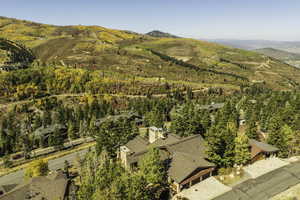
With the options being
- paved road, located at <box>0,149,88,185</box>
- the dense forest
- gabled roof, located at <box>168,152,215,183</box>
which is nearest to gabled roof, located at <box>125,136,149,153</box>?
the dense forest

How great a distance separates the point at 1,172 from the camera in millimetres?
67000

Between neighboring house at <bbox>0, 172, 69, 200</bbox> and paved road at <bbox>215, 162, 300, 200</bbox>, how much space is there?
3193 cm

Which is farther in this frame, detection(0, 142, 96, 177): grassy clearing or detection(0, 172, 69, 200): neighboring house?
detection(0, 142, 96, 177): grassy clearing

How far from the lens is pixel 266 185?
4394cm

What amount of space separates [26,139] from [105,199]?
6673cm

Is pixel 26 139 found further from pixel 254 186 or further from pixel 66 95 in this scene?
pixel 254 186

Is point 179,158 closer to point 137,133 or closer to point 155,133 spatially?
point 155,133

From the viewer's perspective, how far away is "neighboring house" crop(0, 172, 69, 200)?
41875mm

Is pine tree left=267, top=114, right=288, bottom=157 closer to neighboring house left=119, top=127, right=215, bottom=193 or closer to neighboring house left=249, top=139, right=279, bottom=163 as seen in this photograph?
neighboring house left=249, top=139, right=279, bottom=163

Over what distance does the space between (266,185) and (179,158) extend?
1881 cm

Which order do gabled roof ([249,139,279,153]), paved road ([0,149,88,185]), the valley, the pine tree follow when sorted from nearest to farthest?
1. the valley
2. gabled roof ([249,139,279,153])
3. the pine tree
4. paved road ([0,149,88,185])

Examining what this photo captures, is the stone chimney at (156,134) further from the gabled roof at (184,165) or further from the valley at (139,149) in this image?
the gabled roof at (184,165)

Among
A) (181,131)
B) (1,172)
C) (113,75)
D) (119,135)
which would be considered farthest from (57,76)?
(181,131)

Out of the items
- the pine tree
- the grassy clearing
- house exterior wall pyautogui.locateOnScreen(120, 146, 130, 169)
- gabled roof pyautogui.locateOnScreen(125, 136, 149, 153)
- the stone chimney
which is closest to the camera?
house exterior wall pyautogui.locateOnScreen(120, 146, 130, 169)
